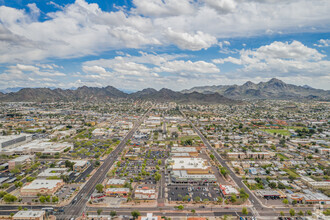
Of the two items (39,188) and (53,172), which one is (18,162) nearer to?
(53,172)

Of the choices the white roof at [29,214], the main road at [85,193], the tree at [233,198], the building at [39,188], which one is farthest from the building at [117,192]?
the tree at [233,198]

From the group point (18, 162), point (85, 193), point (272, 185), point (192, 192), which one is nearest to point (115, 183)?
point (85, 193)

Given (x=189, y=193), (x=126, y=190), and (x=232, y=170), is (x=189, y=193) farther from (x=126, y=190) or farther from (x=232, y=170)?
(x=232, y=170)

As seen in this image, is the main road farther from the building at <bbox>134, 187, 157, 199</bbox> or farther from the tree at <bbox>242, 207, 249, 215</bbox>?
the tree at <bbox>242, 207, 249, 215</bbox>

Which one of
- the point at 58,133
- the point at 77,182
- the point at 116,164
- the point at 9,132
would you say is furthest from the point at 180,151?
the point at 9,132

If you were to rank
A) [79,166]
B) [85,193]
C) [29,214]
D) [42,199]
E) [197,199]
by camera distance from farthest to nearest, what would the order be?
[79,166]
[85,193]
[197,199]
[42,199]
[29,214]

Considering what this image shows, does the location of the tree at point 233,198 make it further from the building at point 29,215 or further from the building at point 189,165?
the building at point 29,215

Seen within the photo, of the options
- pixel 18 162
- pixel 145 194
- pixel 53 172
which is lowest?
pixel 145 194

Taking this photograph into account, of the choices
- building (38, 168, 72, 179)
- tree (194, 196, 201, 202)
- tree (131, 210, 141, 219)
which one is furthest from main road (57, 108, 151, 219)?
tree (194, 196, 201, 202)
